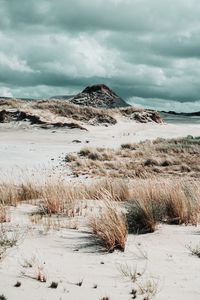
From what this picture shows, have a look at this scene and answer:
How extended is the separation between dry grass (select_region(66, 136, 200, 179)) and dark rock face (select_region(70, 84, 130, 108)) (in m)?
25.6

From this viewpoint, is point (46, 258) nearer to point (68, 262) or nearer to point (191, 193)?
point (68, 262)

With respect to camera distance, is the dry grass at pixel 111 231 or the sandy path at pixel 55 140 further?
the sandy path at pixel 55 140

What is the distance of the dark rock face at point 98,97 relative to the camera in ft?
194

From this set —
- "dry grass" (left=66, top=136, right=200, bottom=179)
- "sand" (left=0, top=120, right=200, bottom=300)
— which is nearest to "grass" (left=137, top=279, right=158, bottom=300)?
"sand" (left=0, top=120, right=200, bottom=300)

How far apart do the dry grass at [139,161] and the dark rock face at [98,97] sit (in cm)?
2563

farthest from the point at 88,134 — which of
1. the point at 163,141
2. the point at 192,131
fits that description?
the point at 192,131

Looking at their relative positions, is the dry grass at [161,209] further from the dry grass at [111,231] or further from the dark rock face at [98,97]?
the dark rock face at [98,97]

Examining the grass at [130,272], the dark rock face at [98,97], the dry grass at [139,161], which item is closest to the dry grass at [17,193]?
the grass at [130,272]

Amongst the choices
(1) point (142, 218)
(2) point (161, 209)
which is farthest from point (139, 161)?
(1) point (142, 218)

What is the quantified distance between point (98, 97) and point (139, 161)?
3296 centimetres

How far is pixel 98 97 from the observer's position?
60500 mm

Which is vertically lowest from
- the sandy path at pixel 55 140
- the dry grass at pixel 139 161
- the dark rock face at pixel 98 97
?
the dry grass at pixel 139 161

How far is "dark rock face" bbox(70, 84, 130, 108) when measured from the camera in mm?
58984

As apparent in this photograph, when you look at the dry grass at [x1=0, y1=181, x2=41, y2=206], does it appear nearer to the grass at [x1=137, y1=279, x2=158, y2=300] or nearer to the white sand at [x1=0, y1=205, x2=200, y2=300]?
the white sand at [x1=0, y1=205, x2=200, y2=300]
